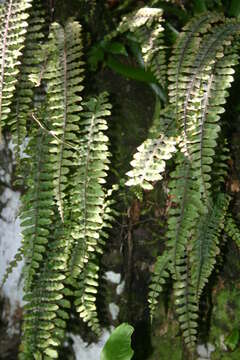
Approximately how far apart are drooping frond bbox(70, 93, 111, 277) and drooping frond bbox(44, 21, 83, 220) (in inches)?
2.2

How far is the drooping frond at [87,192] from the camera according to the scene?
5.63 ft

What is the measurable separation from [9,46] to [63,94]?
27 cm

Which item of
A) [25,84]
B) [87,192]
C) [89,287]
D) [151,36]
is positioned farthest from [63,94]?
[89,287]

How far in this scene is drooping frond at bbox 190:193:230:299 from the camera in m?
1.80

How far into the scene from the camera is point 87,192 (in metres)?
1.72

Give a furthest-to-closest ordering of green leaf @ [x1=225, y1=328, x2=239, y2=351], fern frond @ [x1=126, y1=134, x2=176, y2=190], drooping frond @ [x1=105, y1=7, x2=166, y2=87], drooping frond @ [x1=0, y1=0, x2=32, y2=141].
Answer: green leaf @ [x1=225, y1=328, x2=239, y2=351], drooping frond @ [x1=105, y1=7, x2=166, y2=87], drooping frond @ [x1=0, y1=0, x2=32, y2=141], fern frond @ [x1=126, y1=134, x2=176, y2=190]

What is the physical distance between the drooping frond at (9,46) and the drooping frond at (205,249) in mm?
894

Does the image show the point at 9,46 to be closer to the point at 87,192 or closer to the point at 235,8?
the point at 87,192

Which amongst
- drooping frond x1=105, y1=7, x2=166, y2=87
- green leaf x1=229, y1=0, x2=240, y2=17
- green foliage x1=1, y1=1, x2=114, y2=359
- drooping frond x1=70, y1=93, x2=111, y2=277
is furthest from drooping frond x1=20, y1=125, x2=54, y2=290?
green leaf x1=229, y1=0, x2=240, y2=17

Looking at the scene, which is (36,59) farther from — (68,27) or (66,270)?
(66,270)

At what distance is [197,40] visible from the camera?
1643 mm

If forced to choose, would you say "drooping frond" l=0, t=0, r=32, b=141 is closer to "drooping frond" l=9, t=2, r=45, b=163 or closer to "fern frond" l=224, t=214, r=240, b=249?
"drooping frond" l=9, t=2, r=45, b=163

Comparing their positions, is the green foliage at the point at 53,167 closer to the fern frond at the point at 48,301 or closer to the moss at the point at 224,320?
the fern frond at the point at 48,301

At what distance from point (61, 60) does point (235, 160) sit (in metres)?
1.04
